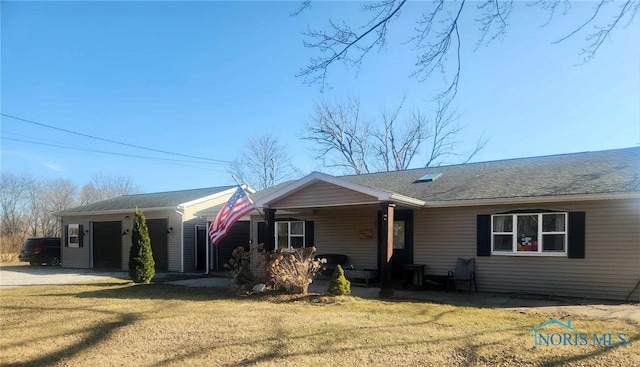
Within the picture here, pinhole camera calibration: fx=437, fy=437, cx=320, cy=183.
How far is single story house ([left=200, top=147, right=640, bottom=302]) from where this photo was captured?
9.74 metres

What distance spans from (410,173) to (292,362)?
11353mm

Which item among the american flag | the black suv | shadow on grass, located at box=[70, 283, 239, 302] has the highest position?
the american flag

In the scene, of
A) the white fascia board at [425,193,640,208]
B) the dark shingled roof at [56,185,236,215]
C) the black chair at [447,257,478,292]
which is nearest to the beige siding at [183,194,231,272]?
the dark shingled roof at [56,185,236,215]

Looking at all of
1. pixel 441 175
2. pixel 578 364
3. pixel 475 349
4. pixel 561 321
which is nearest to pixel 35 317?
pixel 475 349

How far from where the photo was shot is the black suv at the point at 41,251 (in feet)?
70.7

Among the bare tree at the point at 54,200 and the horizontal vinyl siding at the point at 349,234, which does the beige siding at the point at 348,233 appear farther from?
the bare tree at the point at 54,200

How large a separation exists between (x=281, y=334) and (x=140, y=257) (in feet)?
27.2

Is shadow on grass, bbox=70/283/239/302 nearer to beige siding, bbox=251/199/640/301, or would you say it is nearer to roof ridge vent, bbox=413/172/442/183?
beige siding, bbox=251/199/640/301

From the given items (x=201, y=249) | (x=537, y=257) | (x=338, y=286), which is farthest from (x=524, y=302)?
(x=201, y=249)

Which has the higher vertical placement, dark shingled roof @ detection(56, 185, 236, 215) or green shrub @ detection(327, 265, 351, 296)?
dark shingled roof @ detection(56, 185, 236, 215)

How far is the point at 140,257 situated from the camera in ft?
42.9

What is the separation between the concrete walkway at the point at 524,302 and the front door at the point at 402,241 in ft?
4.11

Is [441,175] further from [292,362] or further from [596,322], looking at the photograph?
[292,362]

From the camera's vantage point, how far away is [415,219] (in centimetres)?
1242
